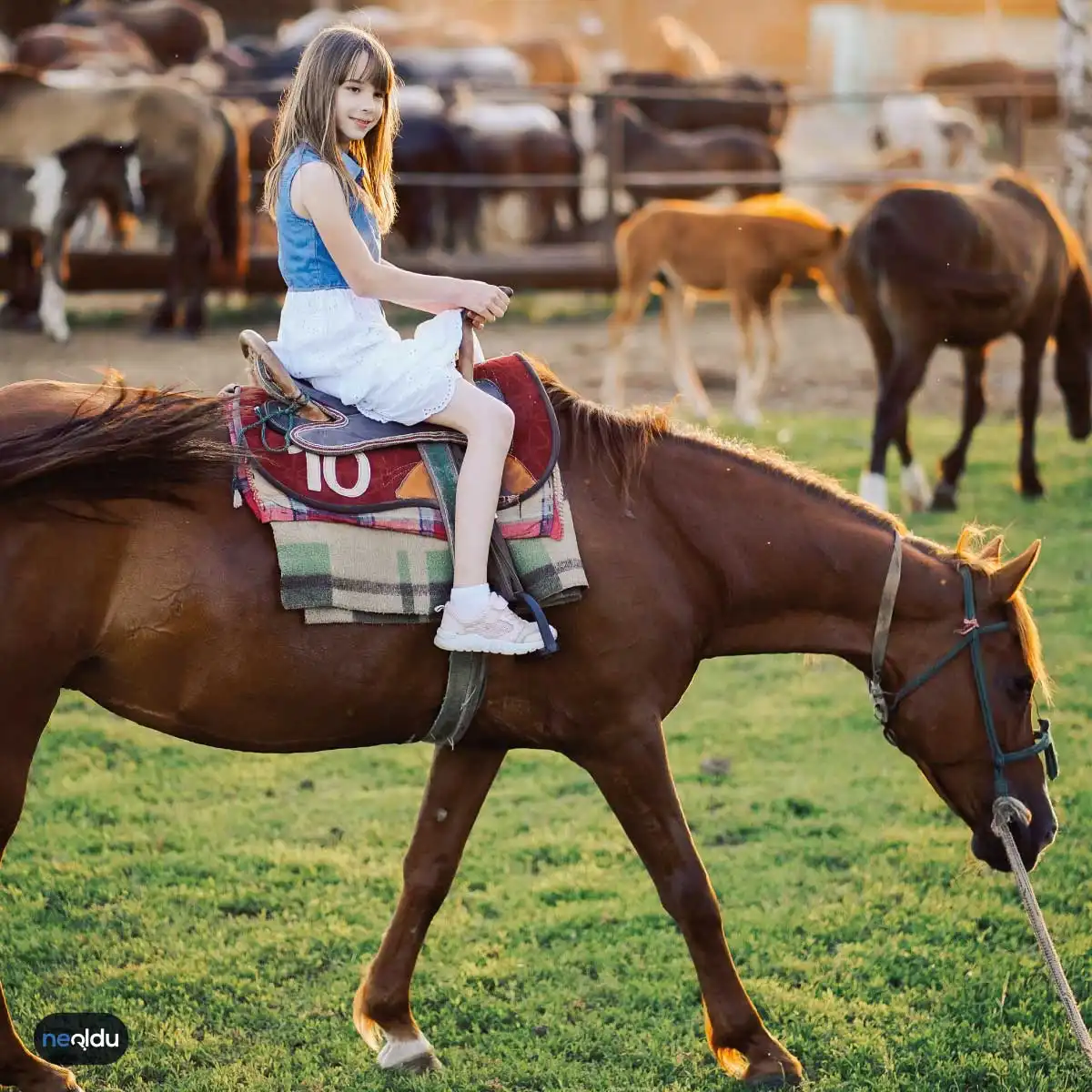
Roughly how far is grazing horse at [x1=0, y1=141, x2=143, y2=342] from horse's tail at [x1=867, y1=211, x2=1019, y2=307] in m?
6.46

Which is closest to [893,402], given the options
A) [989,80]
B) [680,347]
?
[680,347]

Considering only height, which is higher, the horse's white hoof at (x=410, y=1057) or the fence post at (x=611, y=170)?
the fence post at (x=611, y=170)

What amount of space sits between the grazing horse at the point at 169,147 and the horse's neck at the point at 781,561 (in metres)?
9.39

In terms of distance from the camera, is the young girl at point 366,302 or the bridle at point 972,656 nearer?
the young girl at point 366,302

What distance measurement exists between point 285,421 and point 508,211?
15706mm

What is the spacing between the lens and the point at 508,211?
18.1 meters

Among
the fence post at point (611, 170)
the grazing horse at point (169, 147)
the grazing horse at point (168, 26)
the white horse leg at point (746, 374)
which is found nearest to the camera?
the white horse leg at point (746, 374)

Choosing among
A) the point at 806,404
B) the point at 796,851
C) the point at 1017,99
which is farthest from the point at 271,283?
the point at 796,851

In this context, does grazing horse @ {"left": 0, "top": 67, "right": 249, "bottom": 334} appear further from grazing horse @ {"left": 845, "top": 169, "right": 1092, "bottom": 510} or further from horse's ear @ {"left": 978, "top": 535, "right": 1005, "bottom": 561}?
horse's ear @ {"left": 978, "top": 535, "right": 1005, "bottom": 561}

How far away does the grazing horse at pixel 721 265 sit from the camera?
9828mm

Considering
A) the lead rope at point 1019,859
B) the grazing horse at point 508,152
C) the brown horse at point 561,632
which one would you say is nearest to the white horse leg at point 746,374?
the grazing horse at point 508,152

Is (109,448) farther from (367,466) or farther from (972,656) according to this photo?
(972,656)

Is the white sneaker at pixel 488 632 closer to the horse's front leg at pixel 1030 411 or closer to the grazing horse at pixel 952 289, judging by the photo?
the grazing horse at pixel 952 289

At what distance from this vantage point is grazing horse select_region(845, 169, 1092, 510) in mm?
7402
